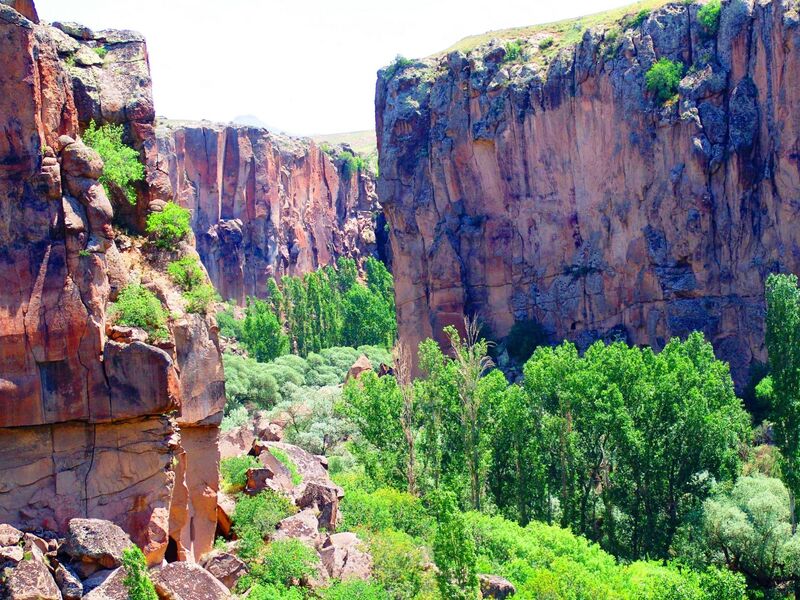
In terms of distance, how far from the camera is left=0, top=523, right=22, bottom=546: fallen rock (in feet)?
60.7

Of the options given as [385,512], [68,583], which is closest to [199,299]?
[68,583]

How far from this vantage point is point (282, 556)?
2330 centimetres

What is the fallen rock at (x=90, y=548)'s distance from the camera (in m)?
19.2

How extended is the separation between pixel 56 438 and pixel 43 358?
167 centimetres

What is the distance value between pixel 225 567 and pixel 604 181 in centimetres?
4282

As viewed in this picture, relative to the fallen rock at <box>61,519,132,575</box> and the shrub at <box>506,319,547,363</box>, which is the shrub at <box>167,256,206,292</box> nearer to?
the fallen rock at <box>61,519,132,575</box>

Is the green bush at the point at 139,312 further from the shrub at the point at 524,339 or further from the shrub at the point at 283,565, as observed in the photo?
the shrub at the point at 524,339

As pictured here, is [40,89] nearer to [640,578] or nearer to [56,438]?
[56,438]

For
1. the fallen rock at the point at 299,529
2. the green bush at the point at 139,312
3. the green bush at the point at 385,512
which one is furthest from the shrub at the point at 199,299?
the green bush at the point at 385,512

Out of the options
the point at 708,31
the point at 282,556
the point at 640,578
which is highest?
the point at 708,31

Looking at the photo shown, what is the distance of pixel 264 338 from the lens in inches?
3268

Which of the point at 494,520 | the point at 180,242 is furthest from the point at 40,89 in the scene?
the point at 494,520

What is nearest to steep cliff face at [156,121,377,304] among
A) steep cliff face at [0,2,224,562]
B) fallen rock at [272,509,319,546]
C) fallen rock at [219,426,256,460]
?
fallen rock at [219,426,256,460]

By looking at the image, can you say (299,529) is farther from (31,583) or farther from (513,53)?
(513,53)
